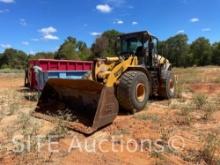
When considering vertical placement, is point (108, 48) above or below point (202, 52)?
below

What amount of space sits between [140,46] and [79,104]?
11.5ft

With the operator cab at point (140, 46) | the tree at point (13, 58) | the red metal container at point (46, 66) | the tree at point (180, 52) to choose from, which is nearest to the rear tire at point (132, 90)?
the operator cab at point (140, 46)

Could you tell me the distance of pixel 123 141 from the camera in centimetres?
571

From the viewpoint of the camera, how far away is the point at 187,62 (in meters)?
67.9

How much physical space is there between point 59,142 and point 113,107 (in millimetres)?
1592

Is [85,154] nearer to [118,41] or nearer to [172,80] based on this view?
[118,41]

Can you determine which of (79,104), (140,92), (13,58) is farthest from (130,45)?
(13,58)

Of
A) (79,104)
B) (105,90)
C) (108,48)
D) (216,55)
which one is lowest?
(79,104)

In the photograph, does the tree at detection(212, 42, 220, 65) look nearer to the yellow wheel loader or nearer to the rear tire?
the yellow wheel loader

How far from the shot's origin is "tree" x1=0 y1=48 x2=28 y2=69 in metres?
85.3

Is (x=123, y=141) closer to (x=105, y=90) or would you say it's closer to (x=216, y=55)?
(x=105, y=90)

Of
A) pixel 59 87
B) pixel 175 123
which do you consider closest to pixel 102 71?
pixel 59 87

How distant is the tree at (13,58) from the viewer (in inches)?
3358

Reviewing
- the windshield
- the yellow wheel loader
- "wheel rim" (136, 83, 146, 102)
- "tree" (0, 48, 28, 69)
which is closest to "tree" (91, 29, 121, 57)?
the windshield
